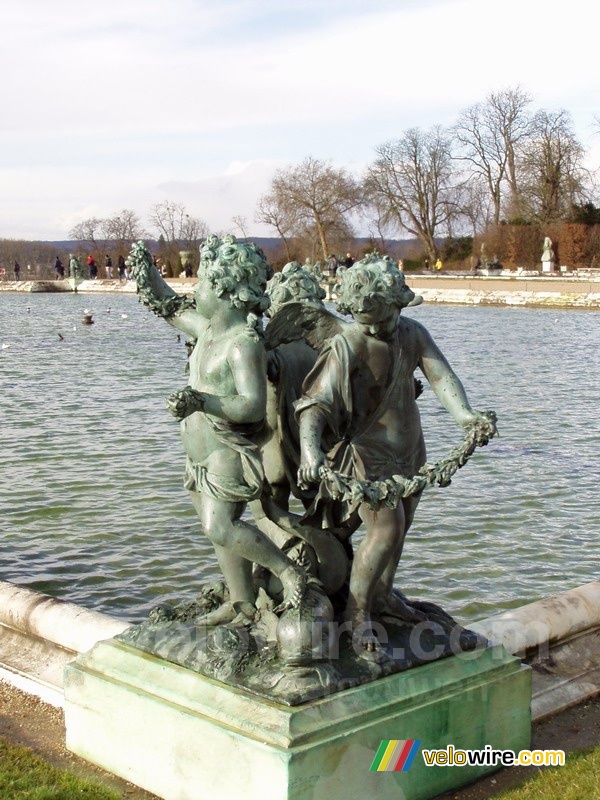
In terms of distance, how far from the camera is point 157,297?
4797mm

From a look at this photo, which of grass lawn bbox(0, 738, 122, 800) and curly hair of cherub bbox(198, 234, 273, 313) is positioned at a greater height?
curly hair of cherub bbox(198, 234, 273, 313)

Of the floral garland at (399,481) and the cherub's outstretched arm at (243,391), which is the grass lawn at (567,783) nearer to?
the floral garland at (399,481)

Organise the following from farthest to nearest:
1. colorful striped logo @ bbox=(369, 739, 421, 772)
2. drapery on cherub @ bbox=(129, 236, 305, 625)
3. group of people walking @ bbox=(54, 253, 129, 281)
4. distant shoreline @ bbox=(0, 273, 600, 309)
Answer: group of people walking @ bbox=(54, 253, 129, 281), distant shoreline @ bbox=(0, 273, 600, 309), drapery on cherub @ bbox=(129, 236, 305, 625), colorful striped logo @ bbox=(369, 739, 421, 772)

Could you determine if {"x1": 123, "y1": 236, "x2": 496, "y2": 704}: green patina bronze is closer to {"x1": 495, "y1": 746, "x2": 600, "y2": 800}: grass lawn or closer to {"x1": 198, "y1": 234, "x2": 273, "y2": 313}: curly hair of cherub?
{"x1": 198, "y1": 234, "x2": 273, "y2": 313}: curly hair of cherub

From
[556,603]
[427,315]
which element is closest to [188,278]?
[427,315]

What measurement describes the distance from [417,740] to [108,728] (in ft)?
3.87

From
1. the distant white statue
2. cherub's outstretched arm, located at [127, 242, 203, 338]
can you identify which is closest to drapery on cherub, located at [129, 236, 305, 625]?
cherub's outstretched arm, located at [127, 242, 203, 338]

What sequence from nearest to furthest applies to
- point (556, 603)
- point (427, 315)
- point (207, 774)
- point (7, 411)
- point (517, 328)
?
point (207, 774) → point (556, 603) → point (7, 411) → point (517, 328) → point (427, 315)

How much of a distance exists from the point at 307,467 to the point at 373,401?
46 cm

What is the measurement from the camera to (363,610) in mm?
4402

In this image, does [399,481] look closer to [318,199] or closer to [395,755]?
[395,755]

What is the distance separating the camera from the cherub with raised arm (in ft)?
14.1

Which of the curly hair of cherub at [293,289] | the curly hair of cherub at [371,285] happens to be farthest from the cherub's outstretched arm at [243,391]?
the curly hair of cherub at [293,289]

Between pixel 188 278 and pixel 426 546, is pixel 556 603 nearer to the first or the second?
pixel 426 546
